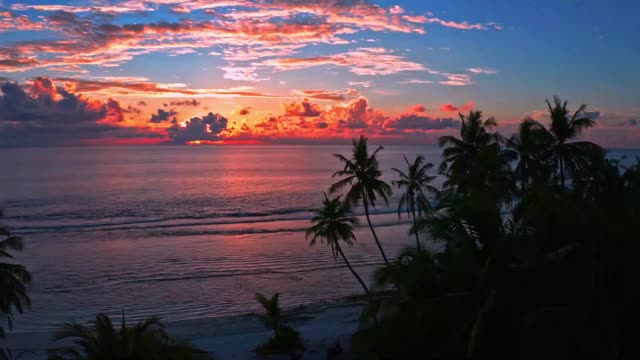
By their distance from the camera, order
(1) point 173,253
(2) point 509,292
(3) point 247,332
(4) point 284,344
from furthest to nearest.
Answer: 1. (1) point 173,253
2. (3) point 247,332
3. (4) point 284,344
4. (2) point 509,292

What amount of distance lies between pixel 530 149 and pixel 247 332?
15.9 m

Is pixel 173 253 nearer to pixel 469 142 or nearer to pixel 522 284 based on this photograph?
pixel 469 142

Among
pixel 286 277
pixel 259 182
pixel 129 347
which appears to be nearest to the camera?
pixel 129 347

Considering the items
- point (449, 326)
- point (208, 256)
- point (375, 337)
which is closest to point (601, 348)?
point (449, 326)

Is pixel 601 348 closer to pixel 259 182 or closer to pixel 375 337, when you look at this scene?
pixel 375 337

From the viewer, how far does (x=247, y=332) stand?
23531 millimetres

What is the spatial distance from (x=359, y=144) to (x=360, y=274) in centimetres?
1033

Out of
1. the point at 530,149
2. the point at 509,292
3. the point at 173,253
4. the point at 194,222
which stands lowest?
the point at 194,222

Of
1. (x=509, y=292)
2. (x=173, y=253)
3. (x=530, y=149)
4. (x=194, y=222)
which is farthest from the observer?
(x=194, y=222)

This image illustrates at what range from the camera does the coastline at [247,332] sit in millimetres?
20250

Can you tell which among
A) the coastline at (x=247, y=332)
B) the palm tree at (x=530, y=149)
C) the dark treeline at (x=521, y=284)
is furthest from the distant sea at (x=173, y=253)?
the dark treeline at (x=521, y=284)

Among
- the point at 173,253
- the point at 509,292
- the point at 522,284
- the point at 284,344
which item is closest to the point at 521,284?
the point at 522,284

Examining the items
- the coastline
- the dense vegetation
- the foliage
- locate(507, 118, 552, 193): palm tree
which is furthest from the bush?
locate(507, 118, 552, 193): palm tree

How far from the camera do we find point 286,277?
33281 mm
